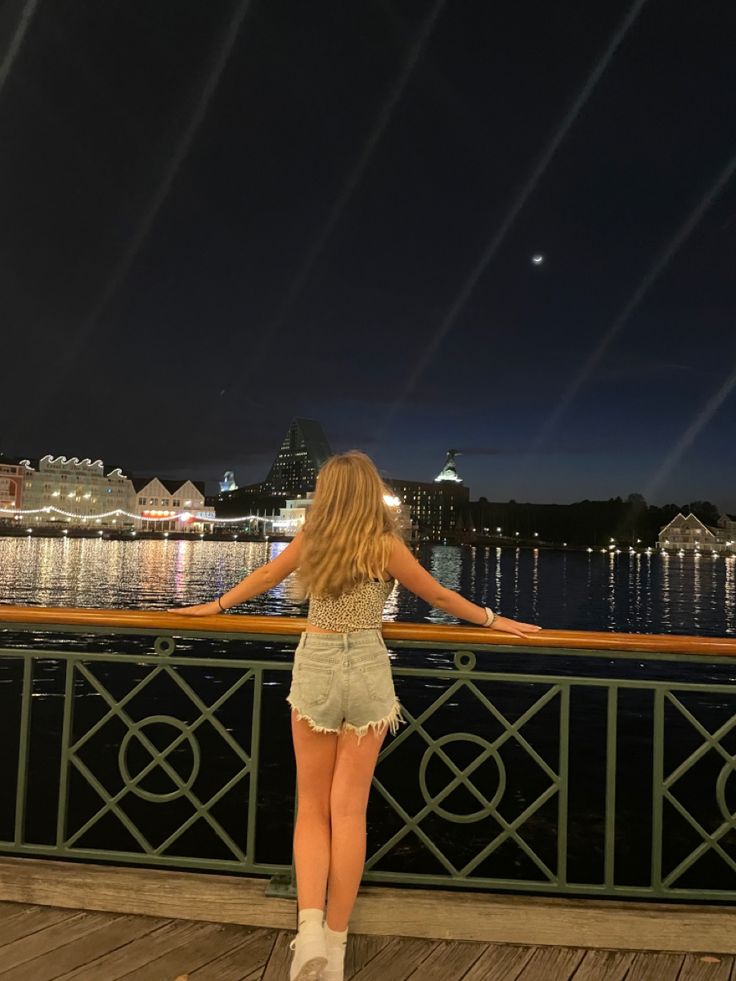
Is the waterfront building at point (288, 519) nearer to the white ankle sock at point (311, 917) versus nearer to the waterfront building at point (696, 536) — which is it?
the waterfront building at point (696, 536)

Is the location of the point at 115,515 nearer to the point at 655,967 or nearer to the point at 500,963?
the point at 500,963

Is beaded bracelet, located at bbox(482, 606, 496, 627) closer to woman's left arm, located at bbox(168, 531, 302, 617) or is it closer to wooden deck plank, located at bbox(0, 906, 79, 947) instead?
woman's left arm, located at bbox(168, 531, 302, 617)

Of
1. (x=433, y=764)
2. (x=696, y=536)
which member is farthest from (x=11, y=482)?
(x=696, y=536)

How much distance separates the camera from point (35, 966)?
2520 mm

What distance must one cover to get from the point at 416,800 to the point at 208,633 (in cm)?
869

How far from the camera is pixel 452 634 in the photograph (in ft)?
9.68

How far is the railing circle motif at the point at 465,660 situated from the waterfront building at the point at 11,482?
122035mm

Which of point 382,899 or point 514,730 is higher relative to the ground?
point 514,730

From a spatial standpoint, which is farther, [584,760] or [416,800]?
[584,760]

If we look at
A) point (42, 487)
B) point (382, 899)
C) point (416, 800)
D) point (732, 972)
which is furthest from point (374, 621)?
point (42, 487)

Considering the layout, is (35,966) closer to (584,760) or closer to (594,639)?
(594,639)

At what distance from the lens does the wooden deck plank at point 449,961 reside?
101 inches

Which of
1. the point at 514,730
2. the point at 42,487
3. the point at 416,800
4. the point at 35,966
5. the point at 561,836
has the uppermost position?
the point at 42,487

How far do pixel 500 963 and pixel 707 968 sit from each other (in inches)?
31.0
